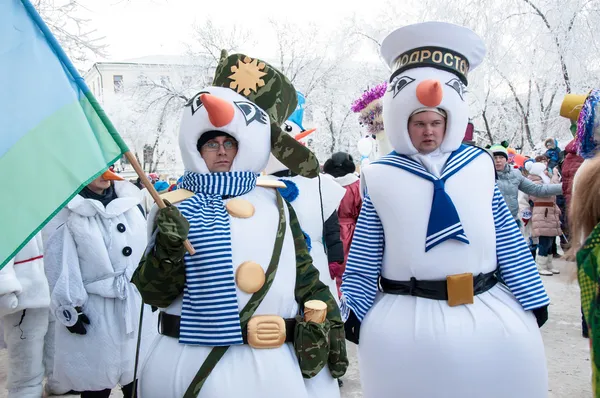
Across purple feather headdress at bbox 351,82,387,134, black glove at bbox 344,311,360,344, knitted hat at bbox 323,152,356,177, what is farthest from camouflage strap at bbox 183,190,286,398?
knitted hat at bbox 323,152,356,177

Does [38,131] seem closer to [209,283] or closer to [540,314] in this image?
[209,283]

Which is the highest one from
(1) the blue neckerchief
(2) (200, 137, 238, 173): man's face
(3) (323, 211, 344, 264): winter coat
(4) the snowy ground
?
(2) (200, 137, 238, 173): man's face

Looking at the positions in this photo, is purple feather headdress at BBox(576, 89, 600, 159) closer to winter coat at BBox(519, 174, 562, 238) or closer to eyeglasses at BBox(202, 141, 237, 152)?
eyeglasses at BBox(202, 141, 237, 152)

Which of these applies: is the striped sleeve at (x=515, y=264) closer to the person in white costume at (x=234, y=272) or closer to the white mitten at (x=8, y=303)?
the person in white costume at (x=234, y=272)

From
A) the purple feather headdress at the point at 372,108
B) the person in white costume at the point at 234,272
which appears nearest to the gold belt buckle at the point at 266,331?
the person in white costume at the point at 234,272

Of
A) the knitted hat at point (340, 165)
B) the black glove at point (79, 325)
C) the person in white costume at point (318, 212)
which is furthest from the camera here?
the knitted hat at point (340, 165)

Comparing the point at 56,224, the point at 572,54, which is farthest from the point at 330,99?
the point at 56,224

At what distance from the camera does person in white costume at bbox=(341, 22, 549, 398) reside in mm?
2492

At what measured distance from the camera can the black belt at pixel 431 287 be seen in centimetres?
260

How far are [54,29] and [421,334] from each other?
21.7 feet

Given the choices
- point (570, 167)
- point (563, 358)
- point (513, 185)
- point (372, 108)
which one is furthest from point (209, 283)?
point (513, 185)

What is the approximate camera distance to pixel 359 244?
9.23 feet

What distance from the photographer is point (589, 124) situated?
3074 millimetres

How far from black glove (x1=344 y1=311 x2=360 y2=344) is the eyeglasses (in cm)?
107
